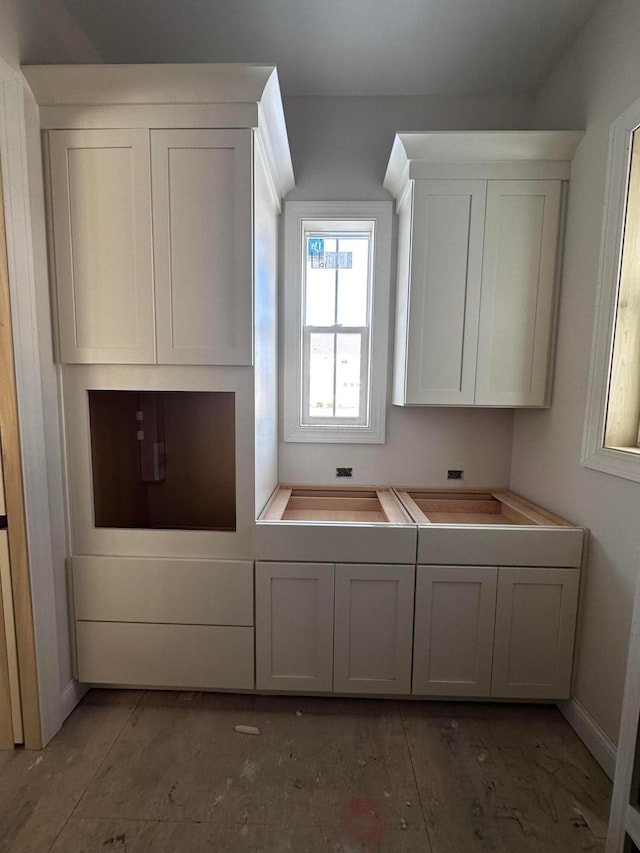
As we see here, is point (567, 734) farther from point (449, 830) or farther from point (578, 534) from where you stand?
point (578, 534)

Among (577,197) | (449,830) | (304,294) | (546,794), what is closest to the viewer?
(449,830)

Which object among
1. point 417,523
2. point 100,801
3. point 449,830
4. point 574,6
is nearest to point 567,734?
point 449,830

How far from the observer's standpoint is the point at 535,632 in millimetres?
1628

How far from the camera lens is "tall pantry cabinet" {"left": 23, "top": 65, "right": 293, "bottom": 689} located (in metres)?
1.43

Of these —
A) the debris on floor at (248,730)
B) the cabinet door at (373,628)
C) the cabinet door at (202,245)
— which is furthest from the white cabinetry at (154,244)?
the debris on floor at (248,730)

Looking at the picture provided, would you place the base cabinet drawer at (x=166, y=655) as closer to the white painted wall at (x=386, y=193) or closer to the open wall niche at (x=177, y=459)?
the open wall niche at (x=177, y=459)

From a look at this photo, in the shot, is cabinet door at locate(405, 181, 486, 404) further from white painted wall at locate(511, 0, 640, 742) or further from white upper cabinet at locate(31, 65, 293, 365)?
white upper cabinet at locate(31, 65, 293, 365)

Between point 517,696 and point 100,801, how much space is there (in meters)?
1.70

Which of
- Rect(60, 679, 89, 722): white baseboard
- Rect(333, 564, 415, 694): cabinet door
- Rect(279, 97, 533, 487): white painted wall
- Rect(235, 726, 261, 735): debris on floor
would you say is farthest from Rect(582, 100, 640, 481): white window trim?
Rect(60, 679, 89, 722): white baseboard

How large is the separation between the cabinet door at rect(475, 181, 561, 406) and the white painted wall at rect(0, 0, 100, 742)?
1.97m

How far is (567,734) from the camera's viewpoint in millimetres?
1587

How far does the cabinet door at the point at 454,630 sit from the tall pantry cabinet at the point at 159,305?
2.54 feet

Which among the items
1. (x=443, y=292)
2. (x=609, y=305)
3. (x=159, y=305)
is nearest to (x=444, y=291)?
(x=443, y=292)

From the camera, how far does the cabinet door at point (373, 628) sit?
1.63m
